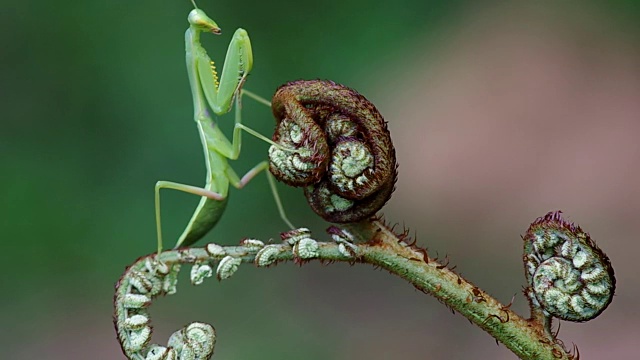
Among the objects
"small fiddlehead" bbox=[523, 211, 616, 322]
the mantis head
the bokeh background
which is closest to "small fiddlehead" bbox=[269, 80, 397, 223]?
"small fiddlehead" bbox=[523, 211, 616, 322]

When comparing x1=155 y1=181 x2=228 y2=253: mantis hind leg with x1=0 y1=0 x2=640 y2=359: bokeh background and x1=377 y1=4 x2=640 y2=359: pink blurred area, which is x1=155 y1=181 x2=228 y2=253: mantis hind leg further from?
x1=377 y1=4 x2=640 y2=359: pink blurred area

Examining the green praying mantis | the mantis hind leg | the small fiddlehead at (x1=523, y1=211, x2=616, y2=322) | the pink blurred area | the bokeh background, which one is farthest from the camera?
the pink blurred area

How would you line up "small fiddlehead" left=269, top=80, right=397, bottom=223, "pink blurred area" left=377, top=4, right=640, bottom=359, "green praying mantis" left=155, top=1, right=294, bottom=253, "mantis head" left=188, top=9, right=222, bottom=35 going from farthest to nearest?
"pink blurred area" left=377, top=4, right=640, bottom=359
"mantis head" left=188, top=9, right=222, bottom=35
"green praying mantis" left=155, top=1, right=294, bottom=253
"small fiddlehead" left=269, top=80, right=397, bottom=223

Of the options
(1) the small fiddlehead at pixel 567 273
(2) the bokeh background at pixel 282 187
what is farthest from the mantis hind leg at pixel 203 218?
(2) the bokeh background at pixel 282 187

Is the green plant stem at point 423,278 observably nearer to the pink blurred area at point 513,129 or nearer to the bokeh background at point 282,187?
the bokeh background at point 282,187

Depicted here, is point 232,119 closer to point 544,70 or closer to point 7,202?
point 7,202

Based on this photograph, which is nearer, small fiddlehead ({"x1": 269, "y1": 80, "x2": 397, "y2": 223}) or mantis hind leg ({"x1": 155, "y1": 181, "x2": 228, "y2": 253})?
small fiddlehead ({"x1": 269, "y1": 80, "x2": 397, "y2": 223})

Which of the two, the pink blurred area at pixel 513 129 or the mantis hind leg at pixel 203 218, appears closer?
the mantis hind leg at pixel 203 218

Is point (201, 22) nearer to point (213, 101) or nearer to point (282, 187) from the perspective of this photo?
point (213, 101)
